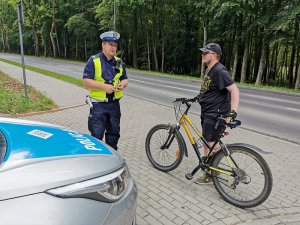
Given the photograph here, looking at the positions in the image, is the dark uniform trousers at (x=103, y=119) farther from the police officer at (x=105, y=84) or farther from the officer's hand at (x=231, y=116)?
the officer's hand at (x=231, y=116)

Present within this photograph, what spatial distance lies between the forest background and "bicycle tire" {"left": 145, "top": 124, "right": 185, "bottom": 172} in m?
17.2

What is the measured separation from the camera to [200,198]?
149 inches

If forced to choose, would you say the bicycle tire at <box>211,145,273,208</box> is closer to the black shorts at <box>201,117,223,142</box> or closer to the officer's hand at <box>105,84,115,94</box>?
the black shorts at <box>201,117,223,142</box>

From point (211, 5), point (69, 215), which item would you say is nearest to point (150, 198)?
point (69, 215)

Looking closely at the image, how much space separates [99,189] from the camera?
1.87 metres

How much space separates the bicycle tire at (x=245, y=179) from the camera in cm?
345

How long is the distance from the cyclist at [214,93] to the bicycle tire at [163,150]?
46 centimetres

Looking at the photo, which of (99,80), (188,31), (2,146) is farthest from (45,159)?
(188,31)

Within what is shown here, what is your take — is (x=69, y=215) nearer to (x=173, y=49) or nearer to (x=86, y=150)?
(x=86, y=150)

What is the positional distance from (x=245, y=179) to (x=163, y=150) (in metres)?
1.41

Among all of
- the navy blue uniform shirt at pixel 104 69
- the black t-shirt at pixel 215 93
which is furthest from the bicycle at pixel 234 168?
the navy blue uniform shirt at pixel 104 69

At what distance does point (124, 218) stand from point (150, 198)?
179 centimetres

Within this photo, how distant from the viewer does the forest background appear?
2125 cm

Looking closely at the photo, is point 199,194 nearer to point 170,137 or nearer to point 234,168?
point 234,168
